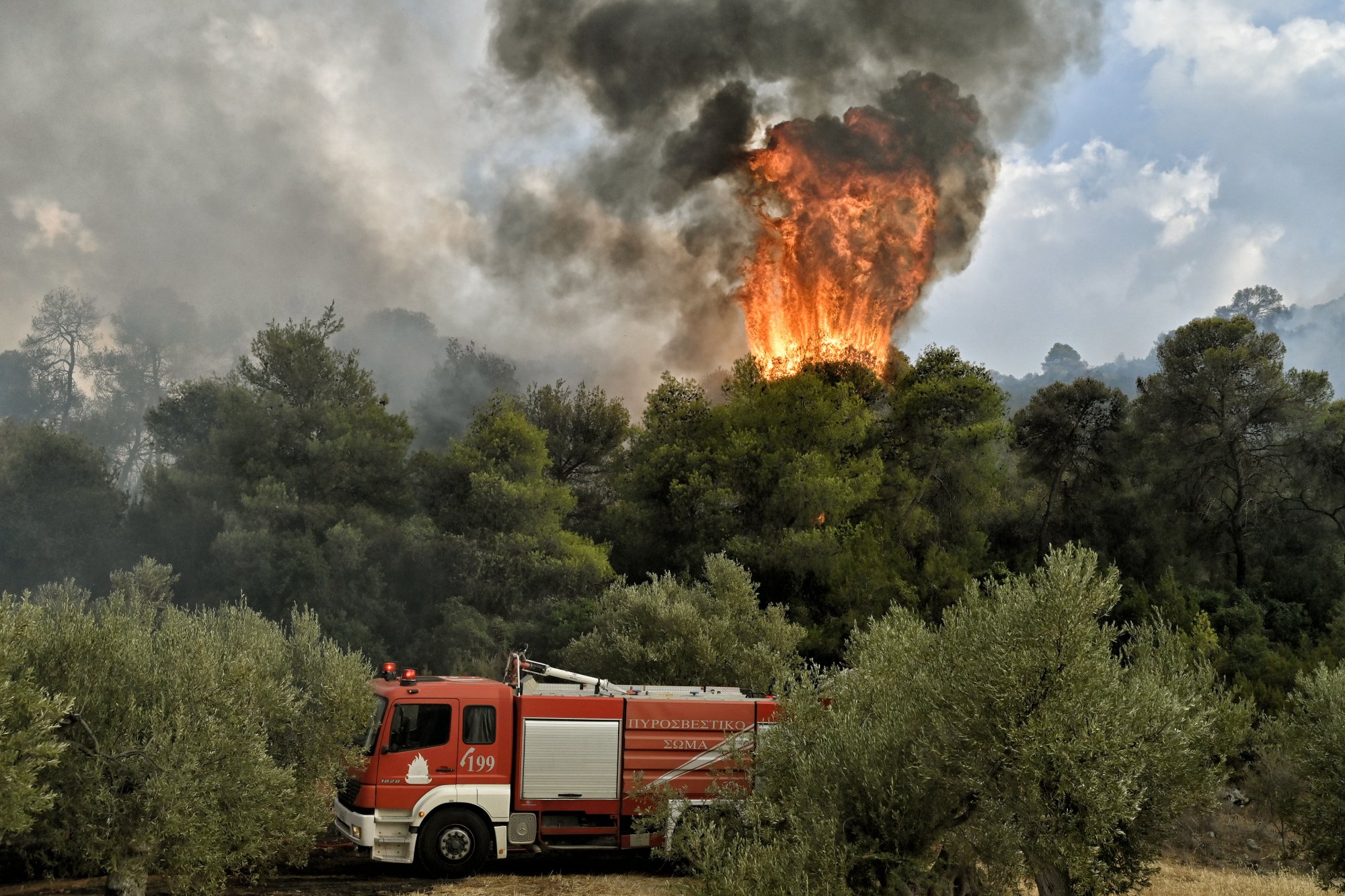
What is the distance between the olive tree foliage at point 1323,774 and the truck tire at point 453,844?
1671cm

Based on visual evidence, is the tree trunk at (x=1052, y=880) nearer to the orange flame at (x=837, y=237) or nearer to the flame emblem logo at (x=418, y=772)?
the flame emblem logo at (x=418, y=772)

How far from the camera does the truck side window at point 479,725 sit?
21453 millimetres

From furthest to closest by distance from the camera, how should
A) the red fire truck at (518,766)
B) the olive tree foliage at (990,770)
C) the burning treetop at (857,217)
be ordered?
the burning treetop at (857,217)
the red fire truck at (518,766)
the olive tree foliage at (990,770)

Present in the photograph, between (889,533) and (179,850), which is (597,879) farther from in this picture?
(889,533)

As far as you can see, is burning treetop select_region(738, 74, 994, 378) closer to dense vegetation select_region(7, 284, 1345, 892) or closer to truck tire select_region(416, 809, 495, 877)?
dense vegetation select_region(7, 284, 1345, 892)

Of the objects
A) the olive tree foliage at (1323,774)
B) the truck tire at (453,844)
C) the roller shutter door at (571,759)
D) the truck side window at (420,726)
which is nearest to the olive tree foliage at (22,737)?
the truck side window at (420,726)

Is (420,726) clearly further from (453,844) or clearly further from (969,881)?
(969,881)

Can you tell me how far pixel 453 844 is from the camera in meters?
21.3

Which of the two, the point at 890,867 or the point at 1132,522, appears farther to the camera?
the point at 1132,522

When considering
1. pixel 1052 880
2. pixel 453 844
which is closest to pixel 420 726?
pixel 453 844

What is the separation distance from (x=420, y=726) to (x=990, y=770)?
→ 40.2 feet

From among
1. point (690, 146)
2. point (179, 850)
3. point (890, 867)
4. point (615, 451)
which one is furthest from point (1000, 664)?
point (690, 146)

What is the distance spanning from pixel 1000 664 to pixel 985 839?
2.79 meters

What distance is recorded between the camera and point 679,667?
31609 millimetres
